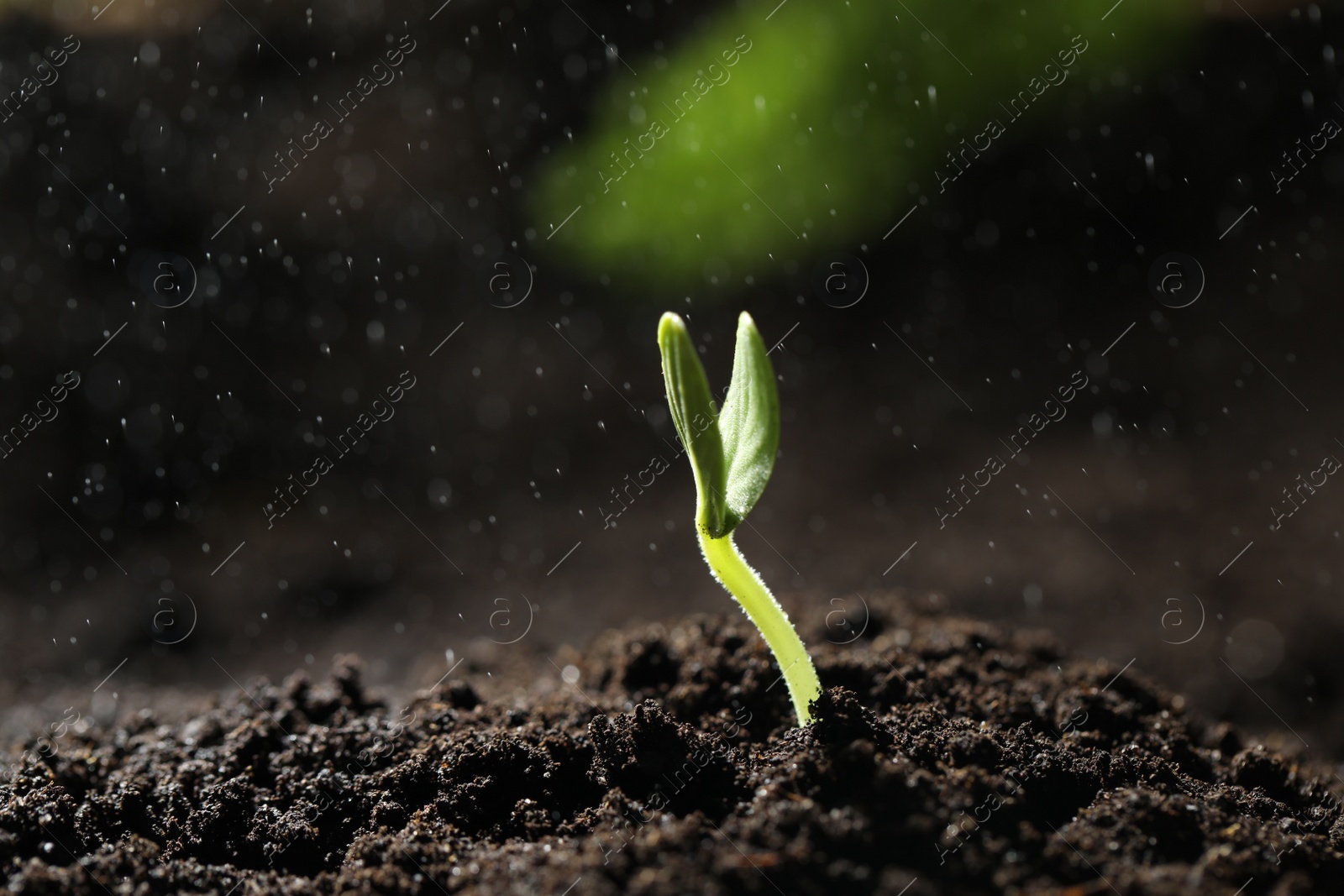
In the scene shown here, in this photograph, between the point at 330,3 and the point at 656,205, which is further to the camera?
the point at 330,3

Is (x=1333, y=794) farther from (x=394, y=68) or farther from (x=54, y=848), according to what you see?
(x=394, y=68)

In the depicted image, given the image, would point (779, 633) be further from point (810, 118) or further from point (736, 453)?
point (810, 118)

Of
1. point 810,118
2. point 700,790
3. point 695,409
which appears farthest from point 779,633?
point 810,118

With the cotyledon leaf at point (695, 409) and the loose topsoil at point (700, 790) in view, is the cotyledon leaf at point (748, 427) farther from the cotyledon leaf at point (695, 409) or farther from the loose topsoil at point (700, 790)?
the loose topsoil at point (700, 790)

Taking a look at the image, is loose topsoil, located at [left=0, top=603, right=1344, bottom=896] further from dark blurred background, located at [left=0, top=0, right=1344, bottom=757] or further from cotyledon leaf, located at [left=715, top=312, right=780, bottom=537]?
dark blurred background, located at [left=0, top=0, right=1344, bottom=757]

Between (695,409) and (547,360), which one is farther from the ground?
(547,360)

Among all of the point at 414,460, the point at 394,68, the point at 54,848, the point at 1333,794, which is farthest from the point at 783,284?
the point at 54,848
